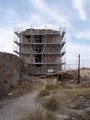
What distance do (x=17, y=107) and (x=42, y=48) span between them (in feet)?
149

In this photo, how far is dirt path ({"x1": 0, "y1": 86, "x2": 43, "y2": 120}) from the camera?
61.5ft

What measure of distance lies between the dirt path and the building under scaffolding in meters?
37.9

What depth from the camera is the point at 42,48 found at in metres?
66.6

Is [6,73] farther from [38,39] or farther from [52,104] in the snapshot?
[38,39]

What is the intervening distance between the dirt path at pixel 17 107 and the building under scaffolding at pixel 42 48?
37927 millimetres

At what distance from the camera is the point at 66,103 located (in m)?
22.7

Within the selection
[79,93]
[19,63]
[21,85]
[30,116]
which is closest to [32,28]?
[19,63]

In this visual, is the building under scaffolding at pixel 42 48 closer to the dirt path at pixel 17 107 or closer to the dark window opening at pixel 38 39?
the dark window opening at pixel 38 39

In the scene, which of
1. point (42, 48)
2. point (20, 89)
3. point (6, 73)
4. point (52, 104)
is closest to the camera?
point (52, 104)

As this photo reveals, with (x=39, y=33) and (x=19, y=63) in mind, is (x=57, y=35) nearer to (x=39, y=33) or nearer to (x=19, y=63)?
(x=39, y=33)

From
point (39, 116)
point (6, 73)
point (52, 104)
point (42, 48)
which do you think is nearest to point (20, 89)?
point (6, 73)

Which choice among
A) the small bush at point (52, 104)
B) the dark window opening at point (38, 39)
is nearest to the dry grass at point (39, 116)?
the small bush at point (52, 104)

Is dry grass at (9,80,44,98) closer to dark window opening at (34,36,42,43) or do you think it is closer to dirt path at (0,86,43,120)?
dirt path at (0,86,43,120)

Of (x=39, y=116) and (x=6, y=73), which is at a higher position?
(x=6, y=73)
